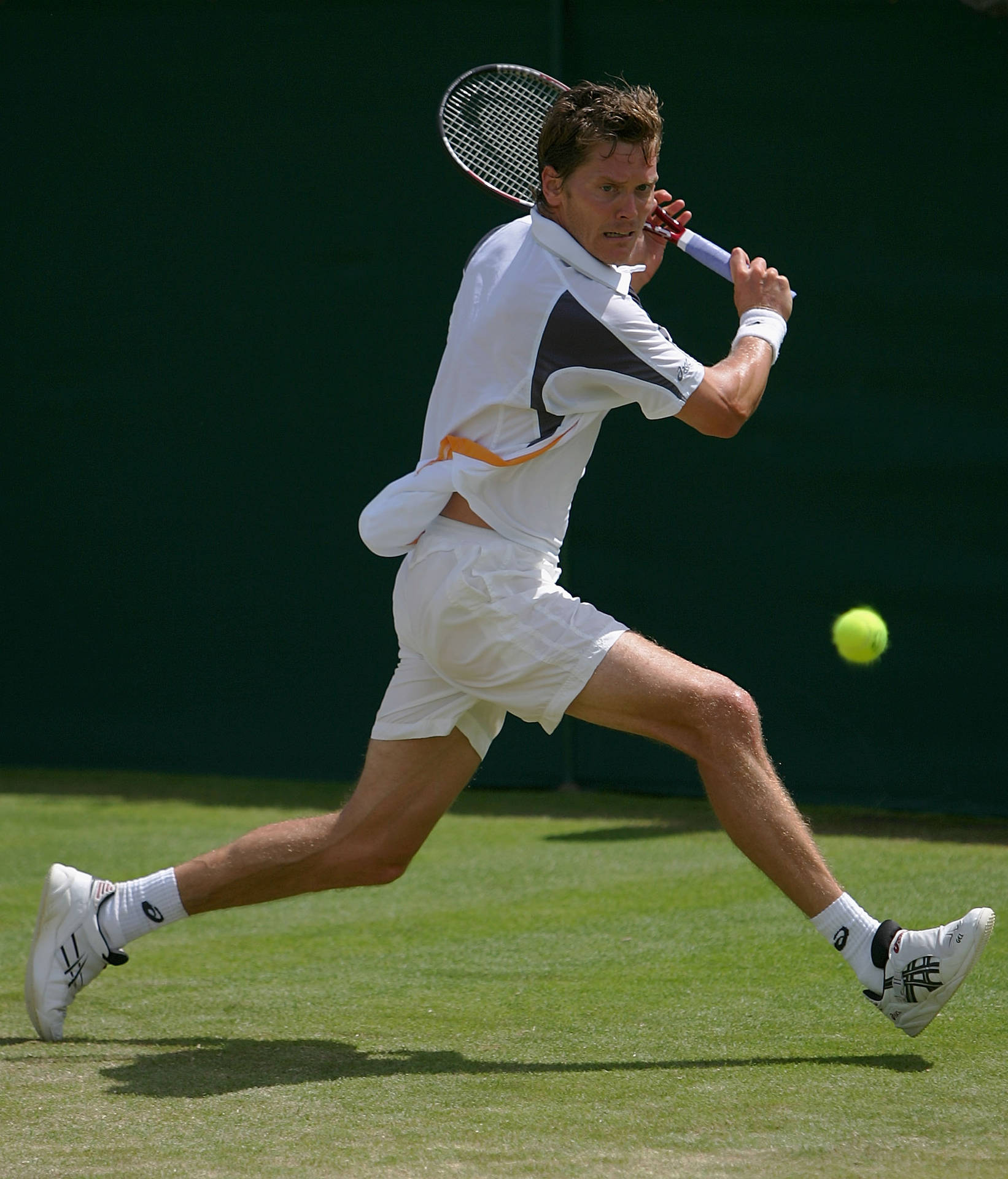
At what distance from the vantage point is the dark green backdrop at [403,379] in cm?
611

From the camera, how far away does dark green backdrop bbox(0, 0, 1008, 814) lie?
611 centimetres

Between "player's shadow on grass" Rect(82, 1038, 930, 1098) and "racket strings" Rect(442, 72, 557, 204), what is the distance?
2.00 metres

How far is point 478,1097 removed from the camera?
298 centimetres

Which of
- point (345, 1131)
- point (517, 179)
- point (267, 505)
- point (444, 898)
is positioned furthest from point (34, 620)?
point (345, 1131)

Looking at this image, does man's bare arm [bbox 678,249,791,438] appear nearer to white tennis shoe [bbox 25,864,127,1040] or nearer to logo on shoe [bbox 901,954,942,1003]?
logo on shoe [bbox 901,954,942,1003]

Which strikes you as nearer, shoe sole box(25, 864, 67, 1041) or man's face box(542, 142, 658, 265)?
man's face box(542, 142, 658, 265)

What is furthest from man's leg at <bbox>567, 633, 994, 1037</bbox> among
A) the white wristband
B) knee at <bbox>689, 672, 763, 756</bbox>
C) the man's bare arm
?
the white wristband

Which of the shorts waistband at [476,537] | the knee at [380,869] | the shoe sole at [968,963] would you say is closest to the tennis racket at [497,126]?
the shorts waistband at [476,537]

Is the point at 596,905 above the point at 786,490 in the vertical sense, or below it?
below

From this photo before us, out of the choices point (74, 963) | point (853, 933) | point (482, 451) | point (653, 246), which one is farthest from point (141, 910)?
point (653, 246)

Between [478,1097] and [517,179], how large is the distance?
2204 mm

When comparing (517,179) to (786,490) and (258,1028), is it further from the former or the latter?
(786,490)

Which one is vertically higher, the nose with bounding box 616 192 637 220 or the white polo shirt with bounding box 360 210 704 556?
the nose with bounding box 616 192 637 220

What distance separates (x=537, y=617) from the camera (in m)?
3.28
